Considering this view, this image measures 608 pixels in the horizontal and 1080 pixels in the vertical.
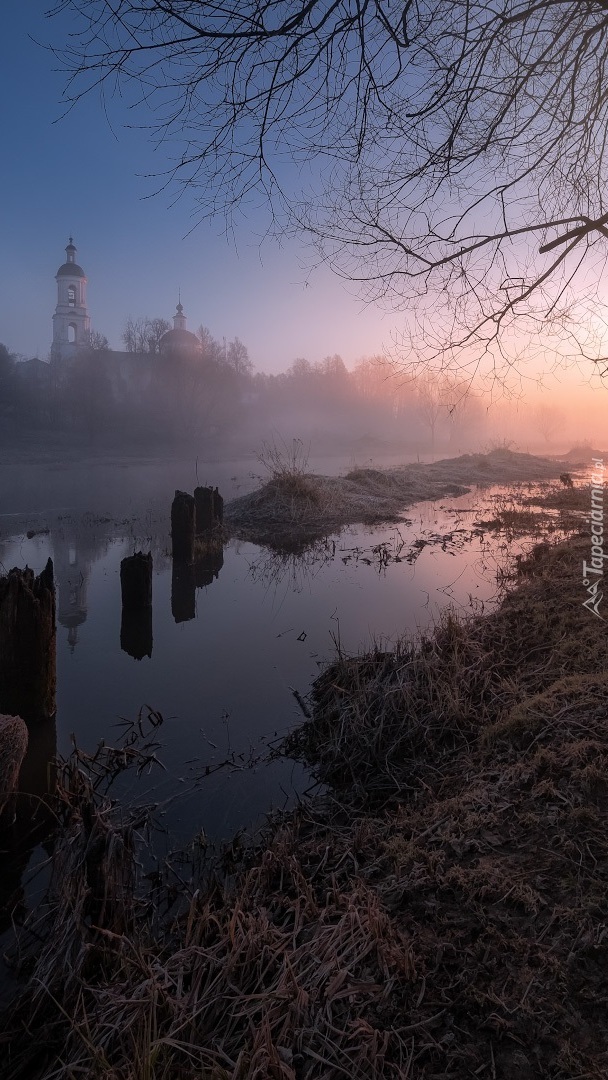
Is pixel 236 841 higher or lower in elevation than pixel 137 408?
lower

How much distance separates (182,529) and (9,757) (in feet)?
25.3

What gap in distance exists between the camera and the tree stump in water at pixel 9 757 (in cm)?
333

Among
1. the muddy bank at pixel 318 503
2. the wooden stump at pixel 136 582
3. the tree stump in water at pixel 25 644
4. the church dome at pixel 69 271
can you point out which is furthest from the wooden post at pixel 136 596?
the church dome at pixel 69 271

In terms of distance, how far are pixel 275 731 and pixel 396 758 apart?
1017mm

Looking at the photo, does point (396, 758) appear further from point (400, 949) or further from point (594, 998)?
point (594, 998)

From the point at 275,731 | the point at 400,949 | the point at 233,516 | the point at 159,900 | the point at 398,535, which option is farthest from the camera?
the point at 233,516

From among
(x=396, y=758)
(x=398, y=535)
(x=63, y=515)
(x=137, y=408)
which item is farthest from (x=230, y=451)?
(x=396, y=758)

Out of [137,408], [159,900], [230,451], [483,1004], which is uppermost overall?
[137,408]

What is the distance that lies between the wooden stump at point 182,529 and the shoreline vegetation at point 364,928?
697 centimetres

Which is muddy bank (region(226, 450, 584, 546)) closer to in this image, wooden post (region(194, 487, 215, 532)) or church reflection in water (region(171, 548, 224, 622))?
wooden post (region(194, 487, 215, 532))

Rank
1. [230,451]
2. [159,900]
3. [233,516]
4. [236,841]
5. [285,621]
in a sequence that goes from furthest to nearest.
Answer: [230,451] → [233,516] → [285,621] → [236,841] → [159,900]

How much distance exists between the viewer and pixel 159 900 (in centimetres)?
287

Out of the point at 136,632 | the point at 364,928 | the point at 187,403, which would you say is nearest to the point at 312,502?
Result: the point at 136,632

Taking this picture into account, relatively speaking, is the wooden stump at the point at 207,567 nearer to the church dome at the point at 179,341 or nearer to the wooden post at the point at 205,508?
the wooden post at the point at 205,508
